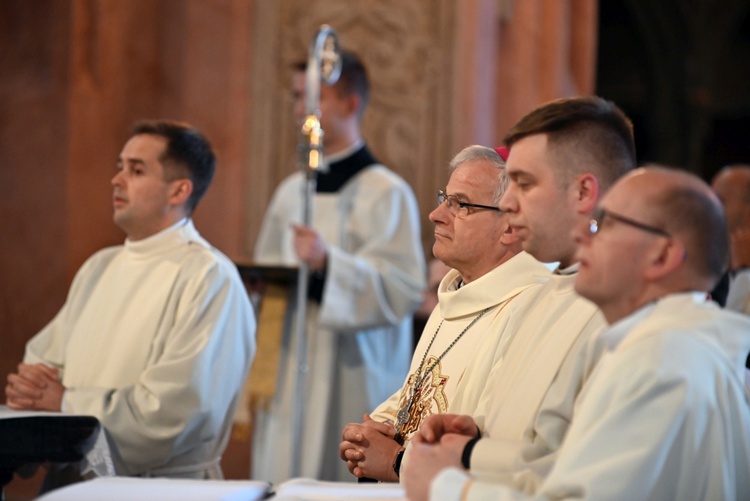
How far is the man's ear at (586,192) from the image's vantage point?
2.96m

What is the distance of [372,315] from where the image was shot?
6551 mm

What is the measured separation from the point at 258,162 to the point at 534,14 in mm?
3399

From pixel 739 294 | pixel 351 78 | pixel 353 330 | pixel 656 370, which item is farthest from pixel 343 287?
pixel 656 370

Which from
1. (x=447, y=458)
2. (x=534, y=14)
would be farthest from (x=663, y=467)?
(x=534, y=14)

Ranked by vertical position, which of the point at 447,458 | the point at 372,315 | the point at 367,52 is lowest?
the point at 372,315

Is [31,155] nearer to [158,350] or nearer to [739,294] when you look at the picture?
[158,350]

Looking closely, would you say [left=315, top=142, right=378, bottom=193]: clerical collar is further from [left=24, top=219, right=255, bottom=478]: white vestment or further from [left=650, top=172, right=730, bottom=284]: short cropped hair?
[left=650, top=172, right=730, bottom=284]: short cropped hair

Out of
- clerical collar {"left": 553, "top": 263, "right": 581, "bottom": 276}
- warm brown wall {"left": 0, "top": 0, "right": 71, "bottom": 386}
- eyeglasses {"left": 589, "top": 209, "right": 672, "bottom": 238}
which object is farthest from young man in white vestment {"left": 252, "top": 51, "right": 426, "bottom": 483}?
eyeglasses {"left": 589, "top": 209, "right": 672, "bottom": 238}

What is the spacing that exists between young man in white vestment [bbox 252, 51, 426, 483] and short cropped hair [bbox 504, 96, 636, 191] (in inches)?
132

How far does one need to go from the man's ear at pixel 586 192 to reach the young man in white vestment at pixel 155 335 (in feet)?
6.47

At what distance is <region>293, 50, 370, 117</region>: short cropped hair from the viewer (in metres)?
6.78

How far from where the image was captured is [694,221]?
7.93 ft

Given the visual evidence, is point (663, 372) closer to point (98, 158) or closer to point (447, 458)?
point (447, 458)

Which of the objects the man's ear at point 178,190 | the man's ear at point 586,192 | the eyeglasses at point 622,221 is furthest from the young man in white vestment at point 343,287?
the eyeglasses at point 622,221
